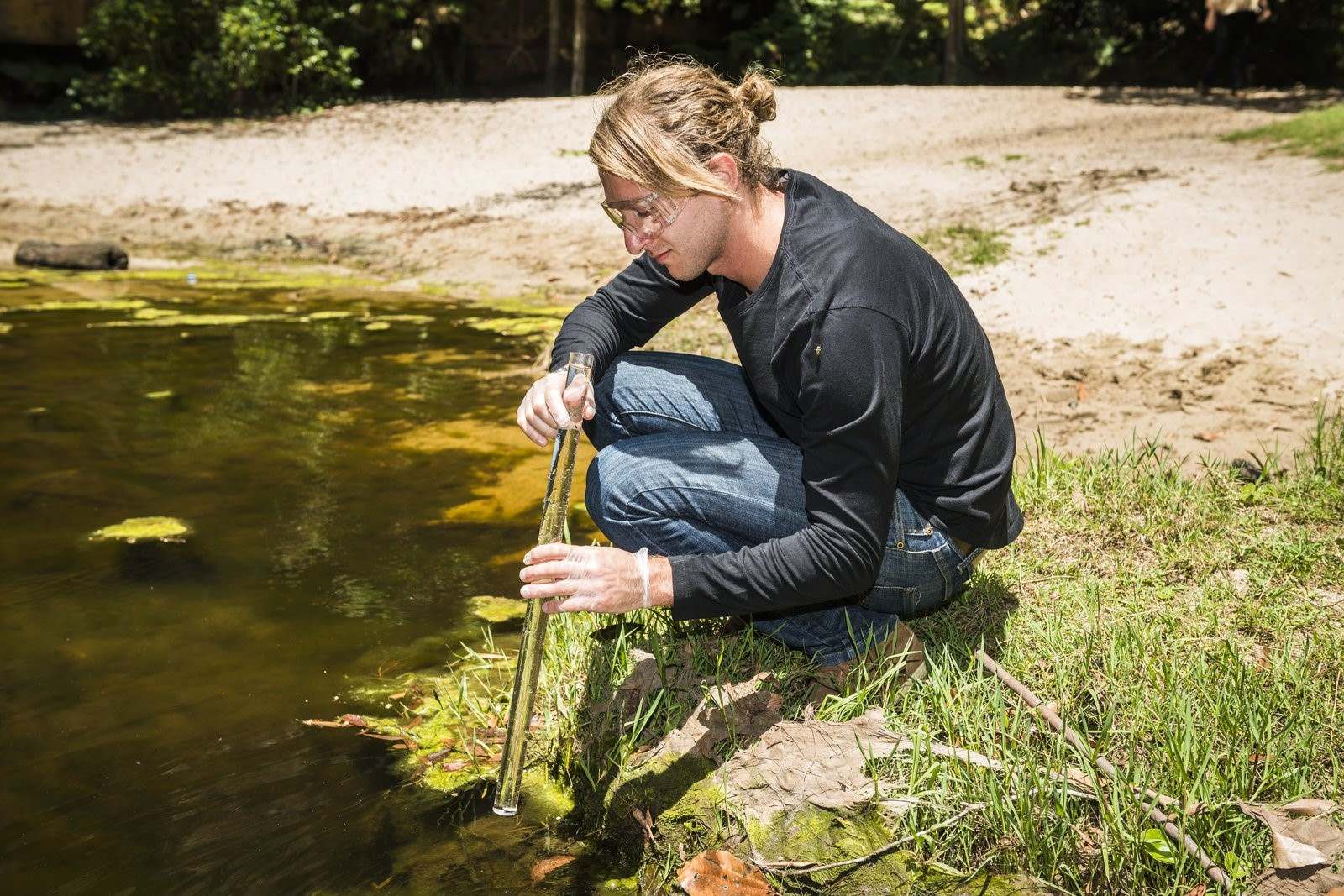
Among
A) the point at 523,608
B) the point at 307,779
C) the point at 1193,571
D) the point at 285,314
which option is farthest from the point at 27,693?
the point at 285,314

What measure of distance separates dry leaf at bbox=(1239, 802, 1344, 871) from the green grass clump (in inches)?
177

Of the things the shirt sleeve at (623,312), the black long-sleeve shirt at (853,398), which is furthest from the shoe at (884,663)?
the shirt sleeve at (623,312)

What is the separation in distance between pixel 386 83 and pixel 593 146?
16.3 metres

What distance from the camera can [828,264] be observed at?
2156mm

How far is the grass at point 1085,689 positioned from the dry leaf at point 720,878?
5 cm

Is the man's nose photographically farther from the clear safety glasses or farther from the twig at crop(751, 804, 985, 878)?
the twig at crop(751, 804, 985, 878)

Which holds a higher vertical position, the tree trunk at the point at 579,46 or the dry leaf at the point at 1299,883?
the tree trunk at the point at 579,46

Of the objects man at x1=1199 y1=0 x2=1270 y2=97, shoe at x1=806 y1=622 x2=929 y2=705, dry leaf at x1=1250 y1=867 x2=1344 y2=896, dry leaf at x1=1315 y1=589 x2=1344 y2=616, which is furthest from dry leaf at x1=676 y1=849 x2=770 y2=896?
man at x1=1199 y1=0 x2=1270 y2=97

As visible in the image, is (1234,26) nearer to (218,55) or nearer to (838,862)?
Answer: (218,55)

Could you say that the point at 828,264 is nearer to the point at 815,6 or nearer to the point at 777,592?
the point at 777,592

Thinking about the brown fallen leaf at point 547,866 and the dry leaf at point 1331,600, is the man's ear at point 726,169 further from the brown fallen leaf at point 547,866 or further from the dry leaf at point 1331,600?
the dry leaf at point 1331,600

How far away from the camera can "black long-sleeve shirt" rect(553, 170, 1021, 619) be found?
209 cm

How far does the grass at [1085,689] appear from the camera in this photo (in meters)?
2.15

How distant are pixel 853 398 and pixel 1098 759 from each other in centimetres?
87
